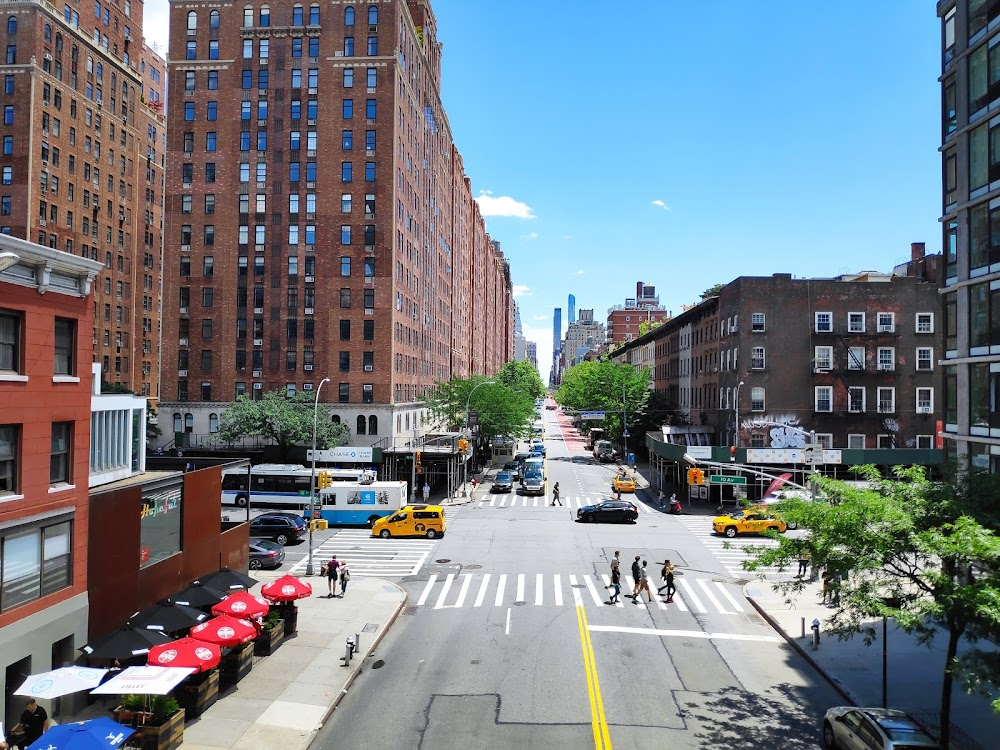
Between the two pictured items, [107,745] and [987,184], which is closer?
[107,745]

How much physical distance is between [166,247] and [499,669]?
169 ft

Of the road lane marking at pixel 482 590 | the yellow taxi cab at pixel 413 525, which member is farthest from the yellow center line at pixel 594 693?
the yellow taxi cab at pixel 413 525

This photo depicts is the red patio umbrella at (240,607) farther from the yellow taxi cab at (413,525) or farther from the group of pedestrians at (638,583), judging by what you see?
the yellow taxi cab at (413,525)

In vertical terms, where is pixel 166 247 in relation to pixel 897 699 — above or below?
above

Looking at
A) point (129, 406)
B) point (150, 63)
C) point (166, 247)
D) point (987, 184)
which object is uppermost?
point (150, 63)

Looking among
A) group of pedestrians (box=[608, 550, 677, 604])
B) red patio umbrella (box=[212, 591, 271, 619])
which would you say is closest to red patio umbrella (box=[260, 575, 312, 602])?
red patio umbrella (box=[212, 591, 271, 619])

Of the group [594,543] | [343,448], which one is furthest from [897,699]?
[343,448]

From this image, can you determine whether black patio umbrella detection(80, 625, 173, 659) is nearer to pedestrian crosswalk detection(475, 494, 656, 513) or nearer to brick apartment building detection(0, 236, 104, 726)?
brick apartment building detection(0, 236, 104, 726)

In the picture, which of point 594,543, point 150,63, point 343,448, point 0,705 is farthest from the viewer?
point 150,63

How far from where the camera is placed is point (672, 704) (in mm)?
17672

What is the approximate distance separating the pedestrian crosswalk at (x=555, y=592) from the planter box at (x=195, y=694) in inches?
422

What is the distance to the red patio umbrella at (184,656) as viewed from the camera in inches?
642

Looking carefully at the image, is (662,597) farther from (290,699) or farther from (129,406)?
(129,406)

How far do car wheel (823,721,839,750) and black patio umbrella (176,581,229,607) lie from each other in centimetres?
1747
